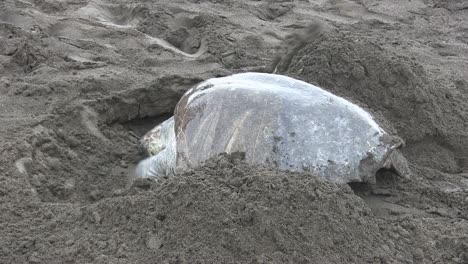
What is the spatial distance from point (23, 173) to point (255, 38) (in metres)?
2.26

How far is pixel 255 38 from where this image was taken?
13.8 ft

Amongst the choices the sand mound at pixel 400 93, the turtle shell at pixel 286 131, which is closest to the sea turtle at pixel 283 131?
the turtle shell at pixel 286 131

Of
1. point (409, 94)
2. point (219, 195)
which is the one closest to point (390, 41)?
point (409, 94)

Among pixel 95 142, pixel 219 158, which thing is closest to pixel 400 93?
pixel 219 158

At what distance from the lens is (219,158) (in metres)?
2.22

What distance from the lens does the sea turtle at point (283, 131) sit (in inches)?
96.3

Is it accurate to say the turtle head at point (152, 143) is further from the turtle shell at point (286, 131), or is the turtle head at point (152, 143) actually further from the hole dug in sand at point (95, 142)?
the turtle shell at point (286, 131)

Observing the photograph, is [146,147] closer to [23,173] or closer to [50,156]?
[50,156]

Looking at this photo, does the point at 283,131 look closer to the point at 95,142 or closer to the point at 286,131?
the point at 286,131

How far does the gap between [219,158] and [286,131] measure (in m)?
0.42

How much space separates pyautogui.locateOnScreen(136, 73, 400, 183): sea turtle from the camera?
2447mm

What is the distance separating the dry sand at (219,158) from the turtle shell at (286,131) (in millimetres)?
215

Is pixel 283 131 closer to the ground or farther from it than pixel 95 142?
farther from it

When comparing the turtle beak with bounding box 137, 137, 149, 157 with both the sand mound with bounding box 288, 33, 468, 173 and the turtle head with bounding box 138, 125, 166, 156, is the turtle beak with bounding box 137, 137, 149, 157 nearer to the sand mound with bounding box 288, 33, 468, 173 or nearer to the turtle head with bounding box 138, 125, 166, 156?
the turtle head with bounding box 138, 125, 166, 156
